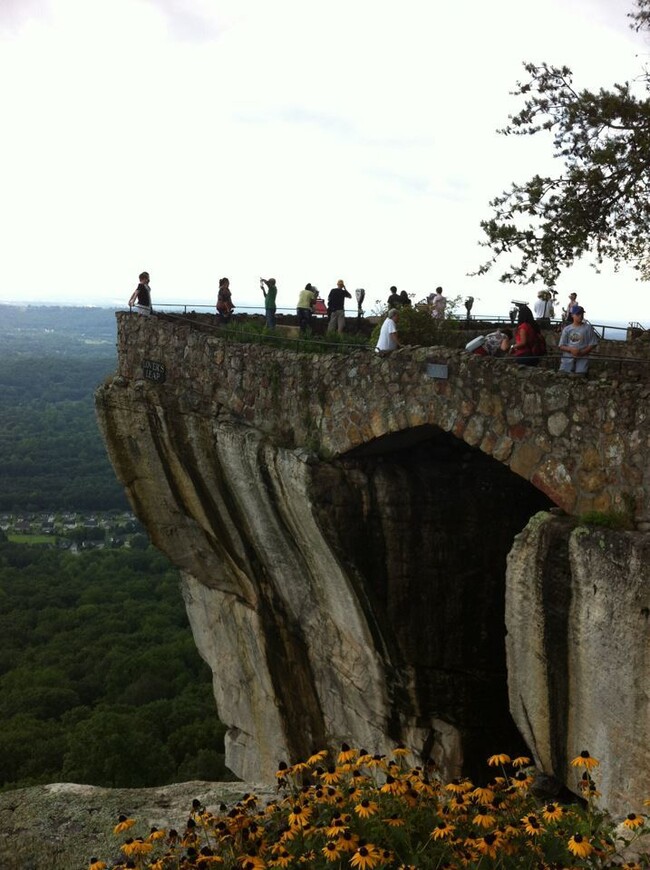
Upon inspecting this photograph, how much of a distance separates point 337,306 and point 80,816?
30.0 feet

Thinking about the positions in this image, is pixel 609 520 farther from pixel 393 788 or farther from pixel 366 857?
pixel 366 857

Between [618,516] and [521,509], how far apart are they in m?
3.11

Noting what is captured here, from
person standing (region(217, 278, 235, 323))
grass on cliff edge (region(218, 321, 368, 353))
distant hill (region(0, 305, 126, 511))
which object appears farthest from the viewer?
distant hill (region(0, 305, 126, 511))

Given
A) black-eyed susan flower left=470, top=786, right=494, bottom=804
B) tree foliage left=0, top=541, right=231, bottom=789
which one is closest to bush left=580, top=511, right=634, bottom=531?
black-eyed susan flower left=470, top=786, right=494, bottom=804

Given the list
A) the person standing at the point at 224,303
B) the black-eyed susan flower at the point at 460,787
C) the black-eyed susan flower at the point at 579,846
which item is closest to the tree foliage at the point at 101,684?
the person standing at the point at 224,303

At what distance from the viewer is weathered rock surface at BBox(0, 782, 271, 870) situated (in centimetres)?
709

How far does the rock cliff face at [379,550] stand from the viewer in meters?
8.61

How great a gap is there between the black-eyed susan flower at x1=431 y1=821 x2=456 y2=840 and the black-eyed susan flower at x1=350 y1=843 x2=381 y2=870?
42 centimetres

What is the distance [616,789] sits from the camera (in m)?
7.83

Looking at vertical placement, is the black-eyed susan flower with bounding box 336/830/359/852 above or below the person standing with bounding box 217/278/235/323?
below

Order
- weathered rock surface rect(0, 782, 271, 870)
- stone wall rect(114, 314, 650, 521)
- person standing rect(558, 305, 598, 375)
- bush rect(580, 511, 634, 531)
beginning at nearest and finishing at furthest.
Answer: weathered rock surface rect(0, 782, 271, 870), bush rect(580, 511, 634, 531), stone wall rect(114, 314, 650, 521), person standing rect(558, 305, 598, 375)

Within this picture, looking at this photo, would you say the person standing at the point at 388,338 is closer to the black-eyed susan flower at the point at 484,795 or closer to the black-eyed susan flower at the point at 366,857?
the black-eyed susan flower at the point at 484,795

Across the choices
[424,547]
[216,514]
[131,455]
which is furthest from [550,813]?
[131,455]

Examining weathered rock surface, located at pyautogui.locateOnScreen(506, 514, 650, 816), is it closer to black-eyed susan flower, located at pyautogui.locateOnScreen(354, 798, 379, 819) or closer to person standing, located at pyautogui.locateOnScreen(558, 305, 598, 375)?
person standing, located at pyautogui.locateOnScreen(558, 305, 598, 375)
